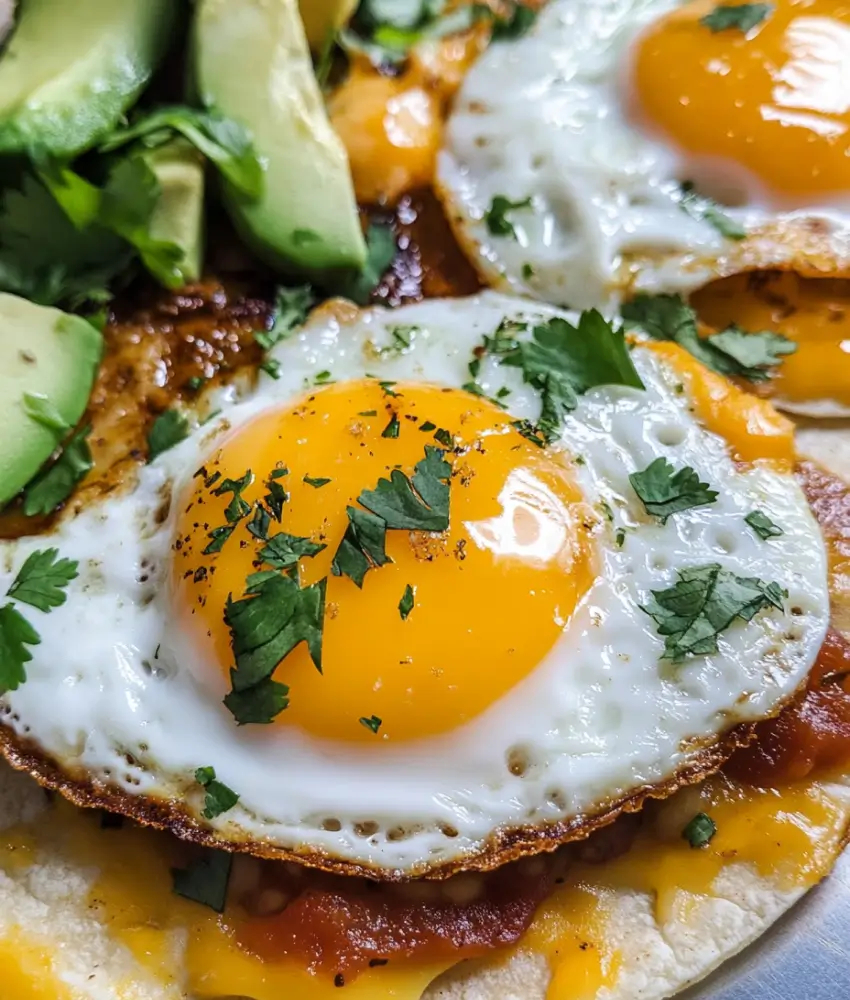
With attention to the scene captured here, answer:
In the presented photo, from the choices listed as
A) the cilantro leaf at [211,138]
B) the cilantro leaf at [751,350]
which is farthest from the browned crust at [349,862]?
the cilantro leaf at [211,138]

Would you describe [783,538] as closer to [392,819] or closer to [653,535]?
[653,535]

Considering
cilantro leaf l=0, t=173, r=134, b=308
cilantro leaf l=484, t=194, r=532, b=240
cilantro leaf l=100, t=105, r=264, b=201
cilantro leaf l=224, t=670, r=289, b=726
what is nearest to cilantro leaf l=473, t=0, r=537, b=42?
cilantro leaf l=484, t=194, r=532, b=240

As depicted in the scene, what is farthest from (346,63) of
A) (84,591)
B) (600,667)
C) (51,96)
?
(600,667)

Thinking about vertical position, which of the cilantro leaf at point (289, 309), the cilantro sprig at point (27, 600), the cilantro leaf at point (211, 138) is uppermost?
the cilantro leaf at point (211, 138)

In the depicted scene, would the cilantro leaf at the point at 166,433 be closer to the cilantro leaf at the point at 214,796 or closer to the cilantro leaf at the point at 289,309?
the cilantro leaf at the point at 289,309

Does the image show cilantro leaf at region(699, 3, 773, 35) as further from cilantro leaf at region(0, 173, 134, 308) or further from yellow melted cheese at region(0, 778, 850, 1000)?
yellow melted cheese at region(0, 778, 850, 1000)

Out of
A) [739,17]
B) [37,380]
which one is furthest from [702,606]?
[739,17]

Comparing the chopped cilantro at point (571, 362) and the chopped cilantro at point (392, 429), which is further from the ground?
the chopped cilantro at point (392, 429)
